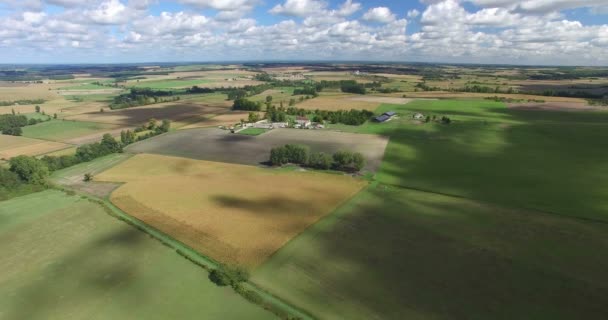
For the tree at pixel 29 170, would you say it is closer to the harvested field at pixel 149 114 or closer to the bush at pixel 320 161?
the bush at pixel 320 161

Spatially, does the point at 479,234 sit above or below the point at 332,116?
below

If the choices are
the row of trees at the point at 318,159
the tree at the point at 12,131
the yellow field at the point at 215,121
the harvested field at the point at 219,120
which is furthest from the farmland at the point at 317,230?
the yellow field at the point at 215,121

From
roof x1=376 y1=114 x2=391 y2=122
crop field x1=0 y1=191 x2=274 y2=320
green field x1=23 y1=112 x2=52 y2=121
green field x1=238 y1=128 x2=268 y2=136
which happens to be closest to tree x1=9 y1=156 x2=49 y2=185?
crop field x1=0 y1=191 x2=274 y2=320

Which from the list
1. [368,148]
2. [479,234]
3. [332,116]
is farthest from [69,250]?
[332,116]

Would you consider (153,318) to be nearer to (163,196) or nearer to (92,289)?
(92,289)

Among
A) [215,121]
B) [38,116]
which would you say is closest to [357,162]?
[215,121]

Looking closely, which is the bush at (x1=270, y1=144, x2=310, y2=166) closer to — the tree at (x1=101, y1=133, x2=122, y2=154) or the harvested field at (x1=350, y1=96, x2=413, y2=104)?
the tree at (x1=101, y1=133, x2=122, y2=154)

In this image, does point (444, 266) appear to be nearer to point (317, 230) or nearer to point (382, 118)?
point (317, 230)
